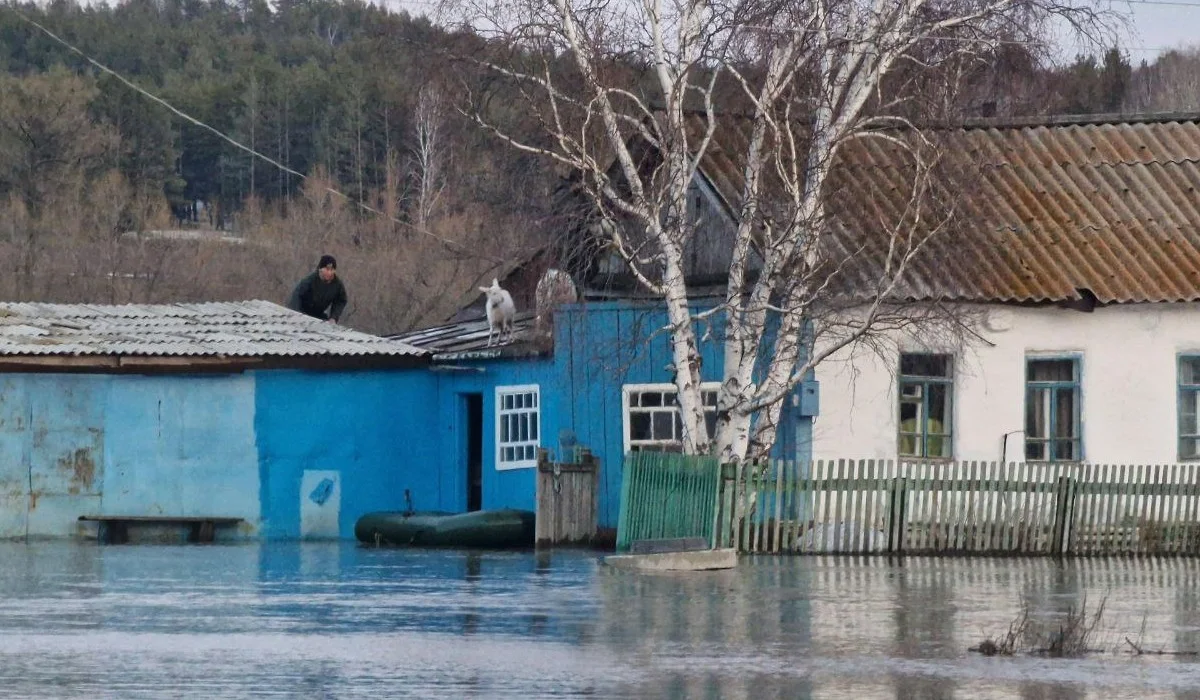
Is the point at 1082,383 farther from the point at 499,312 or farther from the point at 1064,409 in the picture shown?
the point at 499,312

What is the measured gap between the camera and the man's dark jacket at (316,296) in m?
30.8

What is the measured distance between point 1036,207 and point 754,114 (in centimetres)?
499

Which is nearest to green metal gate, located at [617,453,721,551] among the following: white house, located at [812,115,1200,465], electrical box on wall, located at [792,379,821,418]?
electrical box on wall, located at [792,379,821,418]

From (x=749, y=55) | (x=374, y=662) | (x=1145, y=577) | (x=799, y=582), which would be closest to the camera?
(x=374, y=662)

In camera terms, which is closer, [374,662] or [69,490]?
[374,662]

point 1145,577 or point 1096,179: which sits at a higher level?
point 1096,179

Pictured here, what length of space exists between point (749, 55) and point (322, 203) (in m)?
53.0

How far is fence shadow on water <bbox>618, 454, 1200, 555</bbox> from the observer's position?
2225 cm

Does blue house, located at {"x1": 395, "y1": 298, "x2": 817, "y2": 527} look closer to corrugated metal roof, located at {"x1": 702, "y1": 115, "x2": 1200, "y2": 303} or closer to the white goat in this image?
the white goat

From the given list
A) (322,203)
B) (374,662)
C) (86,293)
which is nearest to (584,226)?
(374,662)

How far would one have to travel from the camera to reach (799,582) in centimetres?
1908

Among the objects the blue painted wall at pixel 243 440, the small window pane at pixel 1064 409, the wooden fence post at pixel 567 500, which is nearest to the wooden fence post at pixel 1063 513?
the small window pane at pixel 1064 409

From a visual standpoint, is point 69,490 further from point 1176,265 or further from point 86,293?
point 86,293

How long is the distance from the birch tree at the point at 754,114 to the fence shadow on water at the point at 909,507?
822 millimetres
